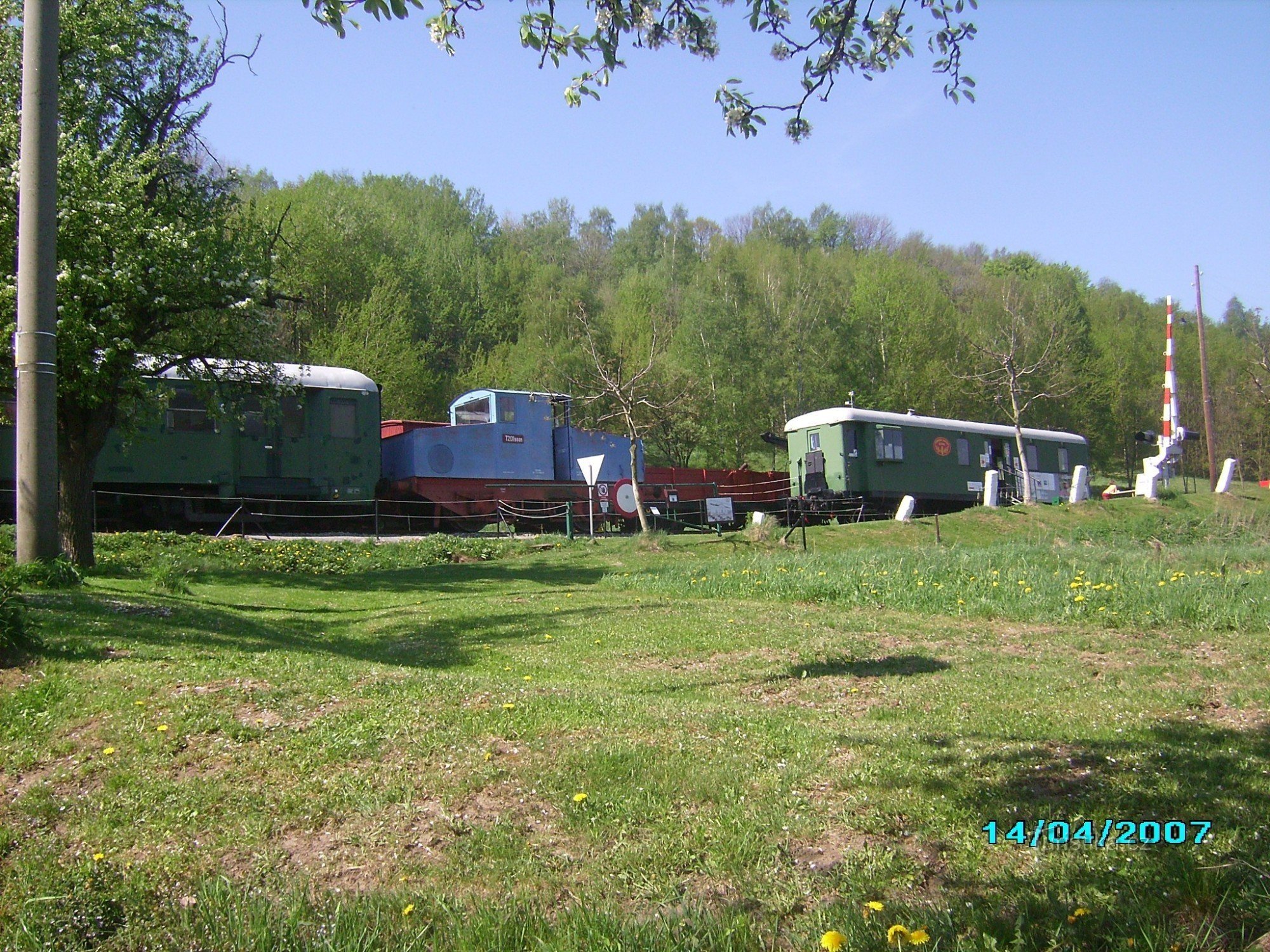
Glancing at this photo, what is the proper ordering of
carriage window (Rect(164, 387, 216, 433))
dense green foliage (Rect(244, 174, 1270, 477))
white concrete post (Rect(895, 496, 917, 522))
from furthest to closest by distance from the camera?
dense green foliage (Rect(244, 174, 1270, 477))
white concrete post (Rect(895, 496, 917, 522))
carriage window (Rect(164, 387, 216, 433))

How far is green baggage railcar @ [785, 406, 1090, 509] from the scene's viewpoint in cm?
3045

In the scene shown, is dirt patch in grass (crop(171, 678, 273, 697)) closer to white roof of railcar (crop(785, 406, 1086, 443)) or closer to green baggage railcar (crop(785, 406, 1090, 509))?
green baggage railcar (crop(785, 406, 1090, 509))

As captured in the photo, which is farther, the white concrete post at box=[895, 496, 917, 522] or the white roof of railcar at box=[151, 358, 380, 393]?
the white concrete post at box=[895, 496, 917, 522]

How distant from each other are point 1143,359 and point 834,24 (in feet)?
213

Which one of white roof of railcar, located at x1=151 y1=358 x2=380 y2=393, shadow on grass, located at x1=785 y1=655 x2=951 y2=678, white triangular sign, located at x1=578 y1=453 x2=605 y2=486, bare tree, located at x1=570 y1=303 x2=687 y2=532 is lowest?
shadow on grass, located at x1=785 y1=655 x2=951 y2=678

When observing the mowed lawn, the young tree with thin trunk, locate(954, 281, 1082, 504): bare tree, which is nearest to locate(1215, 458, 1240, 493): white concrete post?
the young tree with thin trunk

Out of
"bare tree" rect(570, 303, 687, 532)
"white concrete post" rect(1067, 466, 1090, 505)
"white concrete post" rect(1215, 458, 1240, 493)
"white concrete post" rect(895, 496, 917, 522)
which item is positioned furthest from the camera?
"bare tree" rect(570, 303, 687, 532)

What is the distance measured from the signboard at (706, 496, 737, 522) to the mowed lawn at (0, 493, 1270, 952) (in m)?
18.4

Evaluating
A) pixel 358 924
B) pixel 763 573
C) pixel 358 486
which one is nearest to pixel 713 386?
pixel 358 486

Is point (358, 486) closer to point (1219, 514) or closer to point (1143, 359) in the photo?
point (1219, 514)

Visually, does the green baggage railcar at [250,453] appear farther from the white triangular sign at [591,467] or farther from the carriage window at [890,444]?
the carriage window at [890,444]
